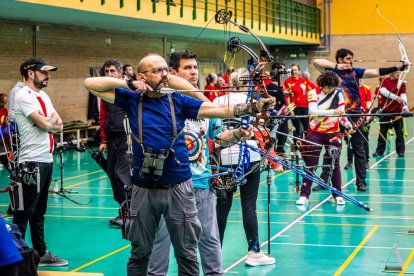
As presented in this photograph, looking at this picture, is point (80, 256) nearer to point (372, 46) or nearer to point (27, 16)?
point (27, 16)

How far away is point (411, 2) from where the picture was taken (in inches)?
1195

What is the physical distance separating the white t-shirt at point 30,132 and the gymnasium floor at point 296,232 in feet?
3.36

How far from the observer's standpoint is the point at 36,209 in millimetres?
6992

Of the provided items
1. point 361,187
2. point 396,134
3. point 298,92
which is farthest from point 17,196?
point 298,92

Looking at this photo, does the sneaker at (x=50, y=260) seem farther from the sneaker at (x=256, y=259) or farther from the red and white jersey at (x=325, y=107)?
the red and white jersey at (x=325, y=107)

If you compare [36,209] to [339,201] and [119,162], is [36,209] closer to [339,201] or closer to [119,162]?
[119,162]

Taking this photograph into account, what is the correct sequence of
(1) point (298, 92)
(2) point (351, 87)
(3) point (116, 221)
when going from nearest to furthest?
(3) point (116, 221) → (2) point (351, 87) → (1) point (298, 92)

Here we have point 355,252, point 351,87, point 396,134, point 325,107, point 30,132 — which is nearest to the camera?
point 30,132

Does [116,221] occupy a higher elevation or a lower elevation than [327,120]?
lower

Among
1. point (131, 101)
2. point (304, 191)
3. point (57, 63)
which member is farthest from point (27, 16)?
point (131, 101)

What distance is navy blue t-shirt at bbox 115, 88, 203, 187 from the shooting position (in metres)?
4.73

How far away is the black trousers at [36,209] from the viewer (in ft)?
21.9

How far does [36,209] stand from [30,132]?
2.24ft

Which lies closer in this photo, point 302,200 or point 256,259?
point 256,259
